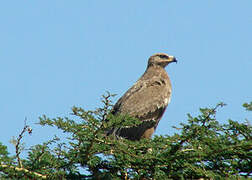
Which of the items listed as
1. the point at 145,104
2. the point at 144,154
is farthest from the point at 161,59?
the point at 144,154

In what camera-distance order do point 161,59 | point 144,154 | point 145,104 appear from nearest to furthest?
1. point 144,154
2. point 145,104
3. point 161,59

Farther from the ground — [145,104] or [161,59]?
Result: [161,59]

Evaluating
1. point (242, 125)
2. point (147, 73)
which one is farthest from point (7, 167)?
point (147, 73)

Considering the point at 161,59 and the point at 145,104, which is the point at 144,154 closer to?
the point at 145,104

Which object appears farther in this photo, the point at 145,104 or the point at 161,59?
the point at 161,59

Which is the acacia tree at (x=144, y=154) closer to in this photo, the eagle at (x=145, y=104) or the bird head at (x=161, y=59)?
the eagle at (x=145, y=104)

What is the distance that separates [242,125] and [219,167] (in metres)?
0.61

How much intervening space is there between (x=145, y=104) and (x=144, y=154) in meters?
A: 4.31

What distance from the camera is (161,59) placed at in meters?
11.5

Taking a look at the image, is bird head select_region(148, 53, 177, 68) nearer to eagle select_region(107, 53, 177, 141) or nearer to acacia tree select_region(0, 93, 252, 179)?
eagle select_region(107, 53, 177, 141)

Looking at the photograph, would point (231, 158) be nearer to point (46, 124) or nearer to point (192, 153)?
point (192, 153)

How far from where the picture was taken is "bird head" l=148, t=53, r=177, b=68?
11.5 metres

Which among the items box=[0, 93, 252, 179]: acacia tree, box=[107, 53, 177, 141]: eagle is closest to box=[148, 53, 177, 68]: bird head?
box=[107, 53, 177, 141]: eagle

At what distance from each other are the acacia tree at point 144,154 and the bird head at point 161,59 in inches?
225
